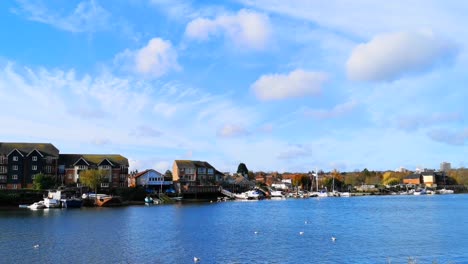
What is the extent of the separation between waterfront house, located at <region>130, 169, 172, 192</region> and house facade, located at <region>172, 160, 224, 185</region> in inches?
218

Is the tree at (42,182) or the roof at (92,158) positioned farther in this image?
the roof at (92,158)

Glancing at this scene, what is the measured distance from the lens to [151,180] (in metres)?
135

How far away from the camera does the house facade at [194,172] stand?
140 m

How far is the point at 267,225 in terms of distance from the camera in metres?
58.5

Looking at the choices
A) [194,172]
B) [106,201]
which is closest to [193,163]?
[194,172]

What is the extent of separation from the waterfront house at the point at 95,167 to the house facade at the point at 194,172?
732 inches

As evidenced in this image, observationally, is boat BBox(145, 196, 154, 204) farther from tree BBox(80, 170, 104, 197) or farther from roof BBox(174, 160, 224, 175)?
roof BBox(174, 160, 224, 175)

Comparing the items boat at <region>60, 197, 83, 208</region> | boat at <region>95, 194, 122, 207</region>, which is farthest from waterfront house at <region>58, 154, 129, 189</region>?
boat at <region>60, 197, 83, 208</region>

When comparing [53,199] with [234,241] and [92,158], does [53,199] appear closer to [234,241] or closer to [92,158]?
[92,158]

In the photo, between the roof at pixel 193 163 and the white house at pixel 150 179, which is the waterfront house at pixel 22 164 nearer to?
the white house at pixel 150 179

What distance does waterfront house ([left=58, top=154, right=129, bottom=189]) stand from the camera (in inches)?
4754

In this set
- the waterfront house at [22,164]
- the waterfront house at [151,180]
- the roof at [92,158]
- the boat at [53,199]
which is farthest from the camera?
the waterfront house at [151,180]

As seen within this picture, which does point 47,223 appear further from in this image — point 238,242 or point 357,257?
point 357,257

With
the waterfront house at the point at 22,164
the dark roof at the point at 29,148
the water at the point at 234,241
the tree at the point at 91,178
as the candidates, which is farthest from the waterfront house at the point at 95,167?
the water at the point at 234,241
